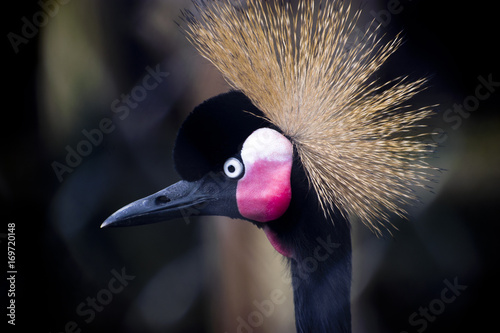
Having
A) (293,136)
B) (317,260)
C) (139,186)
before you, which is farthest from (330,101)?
(139,186)

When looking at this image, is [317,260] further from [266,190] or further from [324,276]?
[266,190]

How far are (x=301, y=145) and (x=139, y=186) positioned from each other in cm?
79

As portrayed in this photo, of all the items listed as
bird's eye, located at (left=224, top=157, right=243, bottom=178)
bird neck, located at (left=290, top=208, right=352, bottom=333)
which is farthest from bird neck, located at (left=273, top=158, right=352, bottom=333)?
bird's eye, located at (left=224, top=157, right=243, bottom=178)

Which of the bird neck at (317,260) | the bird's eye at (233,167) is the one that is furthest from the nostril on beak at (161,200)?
the bird neck at (317,260)

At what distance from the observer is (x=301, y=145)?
813mm

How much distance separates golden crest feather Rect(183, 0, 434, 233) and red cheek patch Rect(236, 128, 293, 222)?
1.4 inches

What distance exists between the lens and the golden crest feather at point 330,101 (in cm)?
81

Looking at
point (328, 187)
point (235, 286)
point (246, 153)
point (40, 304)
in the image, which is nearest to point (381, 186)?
point (328, 187)

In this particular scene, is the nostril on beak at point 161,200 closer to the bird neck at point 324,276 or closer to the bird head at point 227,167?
the bird head at point 227,167

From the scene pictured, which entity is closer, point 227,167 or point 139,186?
point 227,167

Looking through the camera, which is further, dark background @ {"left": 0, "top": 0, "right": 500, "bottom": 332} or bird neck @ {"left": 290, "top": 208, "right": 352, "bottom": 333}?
dark background @ {"left": 0, "top": 0, "right": 500, "bottom": 332}

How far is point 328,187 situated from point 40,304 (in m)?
1.18

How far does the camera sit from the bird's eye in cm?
81

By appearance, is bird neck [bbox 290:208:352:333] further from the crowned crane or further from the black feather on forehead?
the black feather on forehead
